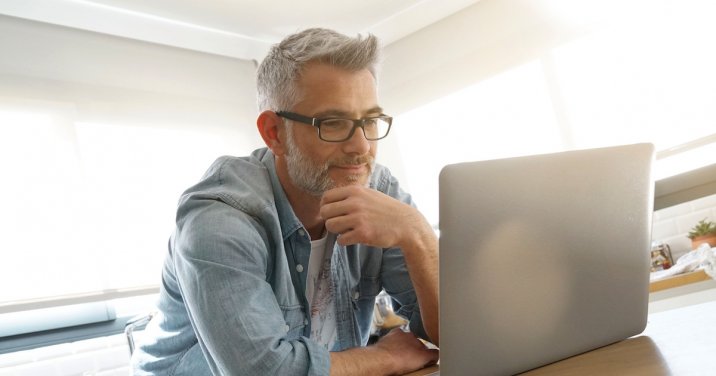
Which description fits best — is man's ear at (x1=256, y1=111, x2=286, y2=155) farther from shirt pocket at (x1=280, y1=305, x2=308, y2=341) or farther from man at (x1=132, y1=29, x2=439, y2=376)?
shirt pocket at (x1=280, y1=305, x2=308, y2=341)

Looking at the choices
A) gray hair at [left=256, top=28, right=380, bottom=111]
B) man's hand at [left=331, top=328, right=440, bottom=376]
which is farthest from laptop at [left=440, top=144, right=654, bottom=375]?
gray hair at [left=256, top=28, right=380, bottom=111]

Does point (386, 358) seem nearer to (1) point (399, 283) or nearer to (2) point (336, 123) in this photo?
(1) point (399, 283)

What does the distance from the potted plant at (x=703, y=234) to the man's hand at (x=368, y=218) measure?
2.00m

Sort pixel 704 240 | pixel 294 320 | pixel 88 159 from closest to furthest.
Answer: pixel 294 320, pixel 704 240, pixel 88 159

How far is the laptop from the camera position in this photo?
751 mm

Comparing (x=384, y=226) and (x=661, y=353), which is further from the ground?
(x=384, y=226)

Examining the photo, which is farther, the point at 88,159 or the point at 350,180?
the point at 88,159

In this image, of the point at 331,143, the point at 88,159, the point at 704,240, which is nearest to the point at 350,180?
the point at 331,143

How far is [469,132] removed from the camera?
3893mm

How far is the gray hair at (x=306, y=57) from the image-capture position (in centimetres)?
144

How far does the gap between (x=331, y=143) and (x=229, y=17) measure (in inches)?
103

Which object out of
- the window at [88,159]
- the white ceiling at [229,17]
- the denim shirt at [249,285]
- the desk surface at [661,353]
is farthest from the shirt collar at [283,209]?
the white ceiling at [229,17]

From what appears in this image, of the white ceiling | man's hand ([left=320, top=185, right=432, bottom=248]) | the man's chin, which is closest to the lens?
man's hand ([left=320, top=185, right=432, bottom=248])

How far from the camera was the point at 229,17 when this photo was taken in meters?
3.78
